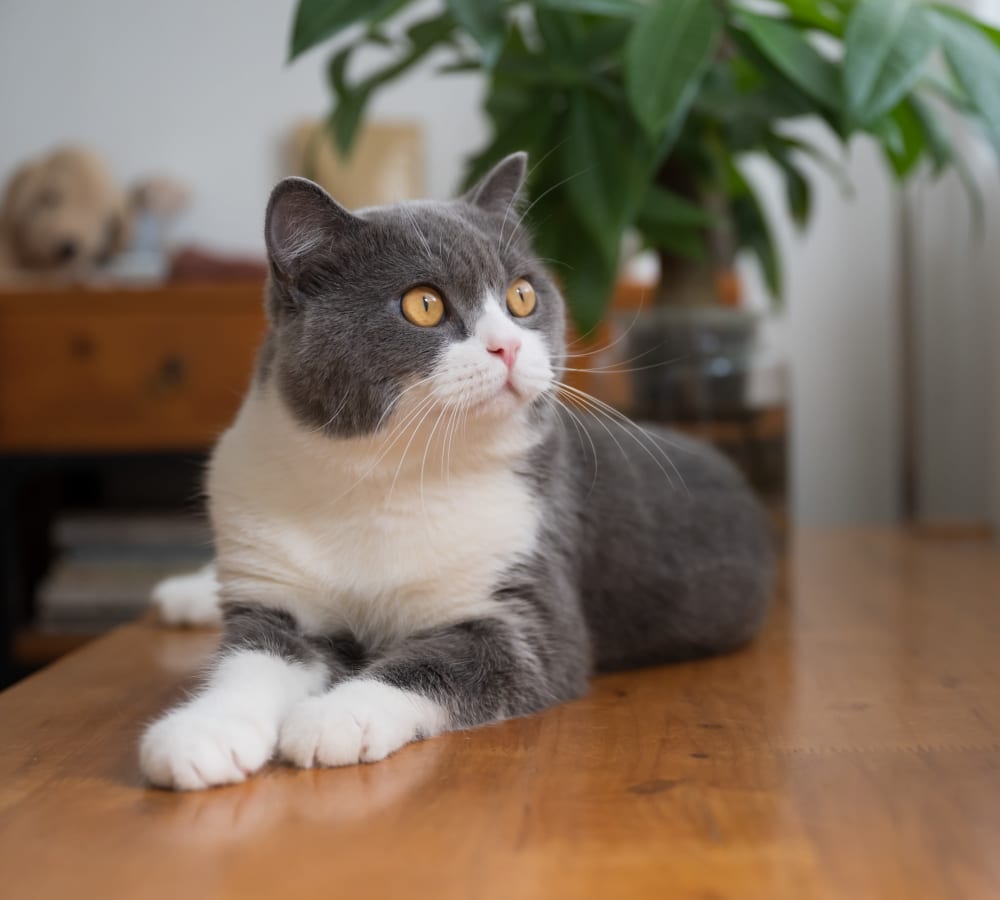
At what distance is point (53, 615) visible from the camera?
7.86 ft

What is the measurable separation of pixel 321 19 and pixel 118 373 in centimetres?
126

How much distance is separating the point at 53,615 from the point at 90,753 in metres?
1.64

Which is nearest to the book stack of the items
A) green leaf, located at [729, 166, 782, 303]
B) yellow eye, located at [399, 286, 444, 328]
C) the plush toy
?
the plush toy

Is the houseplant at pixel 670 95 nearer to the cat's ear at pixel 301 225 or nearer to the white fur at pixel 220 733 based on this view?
the cat's ear at pixel 301 225

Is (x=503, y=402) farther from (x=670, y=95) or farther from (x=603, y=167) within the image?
(x=603, y=167)

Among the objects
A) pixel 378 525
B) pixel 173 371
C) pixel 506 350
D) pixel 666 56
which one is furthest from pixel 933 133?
pixel 173 371

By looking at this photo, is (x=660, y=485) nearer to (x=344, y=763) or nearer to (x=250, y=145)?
(x=344, y=763)

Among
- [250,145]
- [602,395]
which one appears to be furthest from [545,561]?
[250,145]

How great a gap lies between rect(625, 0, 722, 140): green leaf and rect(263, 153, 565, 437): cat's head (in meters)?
0.37

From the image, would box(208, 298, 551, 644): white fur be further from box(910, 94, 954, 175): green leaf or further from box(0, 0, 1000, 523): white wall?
box(0, 0, 1000, 523): white wall

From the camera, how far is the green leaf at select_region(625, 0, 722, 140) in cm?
130

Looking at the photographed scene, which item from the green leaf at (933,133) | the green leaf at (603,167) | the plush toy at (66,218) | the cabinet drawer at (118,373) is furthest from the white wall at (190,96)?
the green leaf at (933,133)

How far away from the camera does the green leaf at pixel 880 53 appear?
49.9 inches

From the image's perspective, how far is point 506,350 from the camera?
3.17 feet
